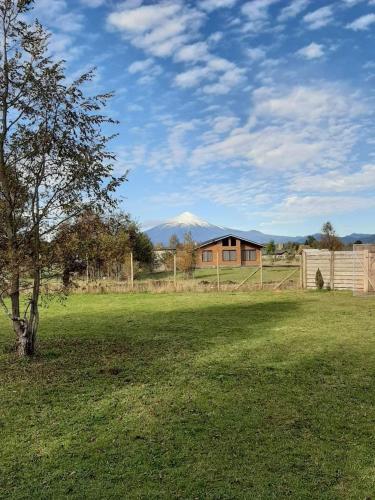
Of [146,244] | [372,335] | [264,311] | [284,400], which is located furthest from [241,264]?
[284,400]

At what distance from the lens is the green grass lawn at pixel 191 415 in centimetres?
371

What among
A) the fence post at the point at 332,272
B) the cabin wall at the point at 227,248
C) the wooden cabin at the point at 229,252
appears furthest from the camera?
the wooden cabin at the point at 229,252

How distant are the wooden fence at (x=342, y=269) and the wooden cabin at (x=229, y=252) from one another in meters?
39.9

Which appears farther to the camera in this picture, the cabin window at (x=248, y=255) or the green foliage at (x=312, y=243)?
the cabin window at (x=248, y=255)

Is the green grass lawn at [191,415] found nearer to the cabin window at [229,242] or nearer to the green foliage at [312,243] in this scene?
the green foliage at [312,243]

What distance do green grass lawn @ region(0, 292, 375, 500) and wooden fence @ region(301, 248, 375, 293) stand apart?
9.18 m

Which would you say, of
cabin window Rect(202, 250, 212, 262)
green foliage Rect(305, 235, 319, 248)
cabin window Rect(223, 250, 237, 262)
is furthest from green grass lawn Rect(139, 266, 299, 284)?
cabin window Rect(202, 250, 212, 262)

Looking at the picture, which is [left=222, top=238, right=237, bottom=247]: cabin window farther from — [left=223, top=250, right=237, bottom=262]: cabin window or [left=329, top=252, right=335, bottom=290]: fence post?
[left=329, top=252, right=335, bottom=290]: fence post

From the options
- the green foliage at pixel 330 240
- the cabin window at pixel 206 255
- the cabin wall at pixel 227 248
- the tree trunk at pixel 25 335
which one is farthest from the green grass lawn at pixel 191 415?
the cabin window at pixel 206 255

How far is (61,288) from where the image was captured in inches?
320

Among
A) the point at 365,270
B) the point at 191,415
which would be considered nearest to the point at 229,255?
the point at 365,270

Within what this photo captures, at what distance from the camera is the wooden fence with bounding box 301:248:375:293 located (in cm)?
1911

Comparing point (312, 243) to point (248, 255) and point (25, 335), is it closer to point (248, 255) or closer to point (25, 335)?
point (248, 255)

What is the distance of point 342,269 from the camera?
21312mm
